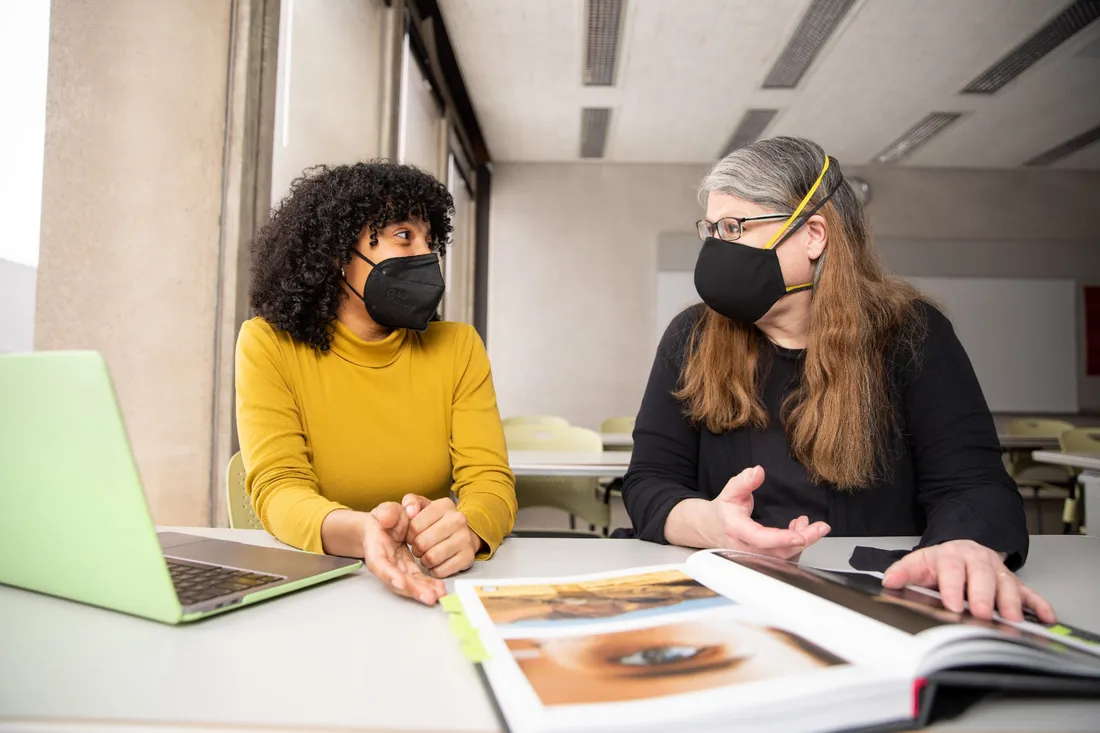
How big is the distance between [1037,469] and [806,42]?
3277mm

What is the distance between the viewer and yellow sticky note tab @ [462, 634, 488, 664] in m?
0.51

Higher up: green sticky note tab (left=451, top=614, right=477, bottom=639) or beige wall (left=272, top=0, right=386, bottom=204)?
beige wall (left=272, top=0, right=386, bottom=204)

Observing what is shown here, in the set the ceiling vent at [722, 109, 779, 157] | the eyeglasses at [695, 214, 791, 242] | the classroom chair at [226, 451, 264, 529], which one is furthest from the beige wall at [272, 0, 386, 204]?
the ceiling vent at [722, 109, 779, 157]

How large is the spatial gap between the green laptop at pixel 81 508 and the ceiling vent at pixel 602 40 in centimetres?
401

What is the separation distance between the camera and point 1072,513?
370 cm

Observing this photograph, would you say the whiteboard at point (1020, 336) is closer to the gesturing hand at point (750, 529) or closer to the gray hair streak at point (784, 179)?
the gray hair streak at point (784, 179)

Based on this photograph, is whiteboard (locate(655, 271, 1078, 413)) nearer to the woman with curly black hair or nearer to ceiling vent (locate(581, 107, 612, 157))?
ceiling vent (locate(581, 107, 612, 157))

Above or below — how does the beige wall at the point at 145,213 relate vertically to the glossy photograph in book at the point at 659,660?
above

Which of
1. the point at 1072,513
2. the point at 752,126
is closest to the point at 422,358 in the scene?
the point at 1072,513

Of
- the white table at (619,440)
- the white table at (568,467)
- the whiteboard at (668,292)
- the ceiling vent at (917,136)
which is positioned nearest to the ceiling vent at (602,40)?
the whiteboard at (668,292)

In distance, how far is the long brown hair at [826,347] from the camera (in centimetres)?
121

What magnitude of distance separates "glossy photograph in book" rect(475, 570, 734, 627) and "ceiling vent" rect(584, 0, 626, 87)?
3.98m

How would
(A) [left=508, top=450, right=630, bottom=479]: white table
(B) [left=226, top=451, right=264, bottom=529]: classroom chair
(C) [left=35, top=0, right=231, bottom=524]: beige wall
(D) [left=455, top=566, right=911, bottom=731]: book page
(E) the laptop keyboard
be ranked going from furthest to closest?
(A) [left=508, top=450, right=630, bottom=479]: white table < (C) [left=35, top=0, right=231, bottom=524]: beige wall < (B) [left=226, top=451, right=264, bottom=529]: classroom chair < (E) the laptop keyboard < (D) [left=455, top=566, right=911, bottom=731]: book page

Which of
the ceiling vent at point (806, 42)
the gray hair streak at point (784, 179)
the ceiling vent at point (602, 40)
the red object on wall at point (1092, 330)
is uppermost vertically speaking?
the ceiling vent at point (806, 42)
